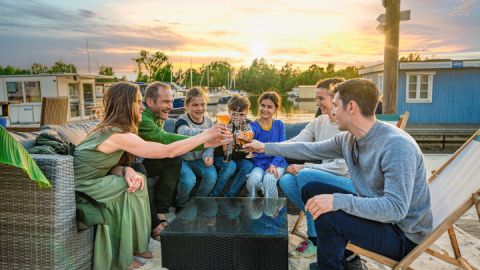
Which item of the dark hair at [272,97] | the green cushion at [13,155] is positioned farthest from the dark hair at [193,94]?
the green cushion at [13,155]

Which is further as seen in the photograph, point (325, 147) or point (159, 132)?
point (159, 132)

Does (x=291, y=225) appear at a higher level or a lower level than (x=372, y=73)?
lower

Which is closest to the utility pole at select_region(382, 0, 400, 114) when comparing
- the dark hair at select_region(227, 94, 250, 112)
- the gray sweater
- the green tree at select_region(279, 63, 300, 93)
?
the dark hair at select_region(227, 94, 250, 112)

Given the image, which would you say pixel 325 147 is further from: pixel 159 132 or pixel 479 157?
pixel 159 132

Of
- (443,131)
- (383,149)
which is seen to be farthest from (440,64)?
(383,149)

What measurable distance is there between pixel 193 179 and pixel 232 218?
1238 mm

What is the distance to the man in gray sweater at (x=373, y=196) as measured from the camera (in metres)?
1.87

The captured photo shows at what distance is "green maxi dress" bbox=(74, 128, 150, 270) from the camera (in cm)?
254

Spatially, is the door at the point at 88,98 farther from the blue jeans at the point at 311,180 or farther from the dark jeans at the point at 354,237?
the dark jeans at the point at 354,237

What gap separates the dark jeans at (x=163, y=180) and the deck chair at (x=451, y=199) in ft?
6.23

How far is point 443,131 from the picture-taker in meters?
10.7

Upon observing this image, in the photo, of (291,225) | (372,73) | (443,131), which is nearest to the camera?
(291,225)

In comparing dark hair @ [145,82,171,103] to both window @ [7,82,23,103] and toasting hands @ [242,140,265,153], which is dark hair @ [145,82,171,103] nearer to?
toasting hands @ [242,140,265,153]

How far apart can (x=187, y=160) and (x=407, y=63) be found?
1249cm
